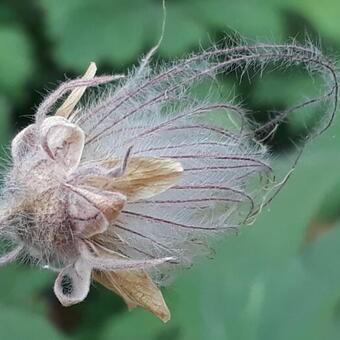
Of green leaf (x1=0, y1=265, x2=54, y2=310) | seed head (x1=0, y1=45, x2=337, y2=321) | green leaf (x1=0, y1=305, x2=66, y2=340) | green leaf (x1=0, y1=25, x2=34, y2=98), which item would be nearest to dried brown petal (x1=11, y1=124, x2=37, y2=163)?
seed head (x1=0, y1=45, x2=337, y2=321)

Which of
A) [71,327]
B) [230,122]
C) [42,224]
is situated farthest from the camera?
[71,327]

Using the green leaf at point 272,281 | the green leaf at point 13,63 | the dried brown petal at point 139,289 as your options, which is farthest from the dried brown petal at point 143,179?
the green leaf at point 13,63

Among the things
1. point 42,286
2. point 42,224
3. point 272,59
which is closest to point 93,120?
point 42,224

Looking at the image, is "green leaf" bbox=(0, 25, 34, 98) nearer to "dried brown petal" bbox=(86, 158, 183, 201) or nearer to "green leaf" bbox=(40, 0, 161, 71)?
"green leaf" bbox=(40, 0, 161, 71)

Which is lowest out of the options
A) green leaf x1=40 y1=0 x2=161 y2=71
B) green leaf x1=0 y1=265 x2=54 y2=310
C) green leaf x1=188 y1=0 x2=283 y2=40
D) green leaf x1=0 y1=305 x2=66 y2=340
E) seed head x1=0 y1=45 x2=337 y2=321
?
green leaf x1=0 y1=265 x2=54 y2=310

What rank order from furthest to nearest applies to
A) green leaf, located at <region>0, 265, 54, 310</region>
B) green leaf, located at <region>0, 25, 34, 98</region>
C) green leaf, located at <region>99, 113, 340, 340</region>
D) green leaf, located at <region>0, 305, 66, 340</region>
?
green leaf, located at <region>0, 25, 34, 98</region>, green leaf, located at <region>0, 265, 54, 310</region>, green leaf, located at <region>0, 305, 66, 340</region>, green leaf, located at <region>99, 113, 340, 340</region>

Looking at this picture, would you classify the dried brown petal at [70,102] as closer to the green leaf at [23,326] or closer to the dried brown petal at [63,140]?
the dried brown petal at [63,140]

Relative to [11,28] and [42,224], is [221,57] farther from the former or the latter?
[11,28]

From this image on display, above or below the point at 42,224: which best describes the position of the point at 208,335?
below
